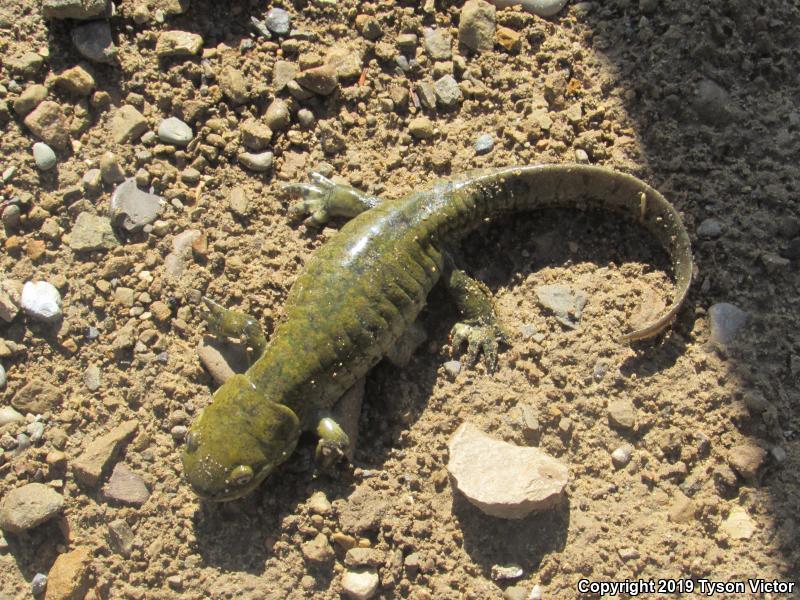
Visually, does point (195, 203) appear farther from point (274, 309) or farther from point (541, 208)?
point (541, 208)

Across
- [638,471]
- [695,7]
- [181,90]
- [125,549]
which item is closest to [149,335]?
[125,549]

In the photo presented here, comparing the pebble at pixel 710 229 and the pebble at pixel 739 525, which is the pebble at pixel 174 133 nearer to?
the pebble at pixel 710 229

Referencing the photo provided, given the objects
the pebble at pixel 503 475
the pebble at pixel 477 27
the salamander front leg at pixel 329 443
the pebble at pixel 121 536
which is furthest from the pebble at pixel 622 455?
the pebble at pixel 477 27

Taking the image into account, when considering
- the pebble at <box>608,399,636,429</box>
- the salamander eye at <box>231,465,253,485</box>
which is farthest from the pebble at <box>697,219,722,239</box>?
the salamander eye at <box>231,465,253,485</box>

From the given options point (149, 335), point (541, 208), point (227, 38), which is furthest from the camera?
point (227, 38)

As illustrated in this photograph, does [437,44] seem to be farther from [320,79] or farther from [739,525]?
[739,525]

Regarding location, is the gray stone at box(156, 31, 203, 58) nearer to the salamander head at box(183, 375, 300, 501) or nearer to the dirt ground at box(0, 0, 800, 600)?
the dirt ground at box(0, 0, 800, 600)

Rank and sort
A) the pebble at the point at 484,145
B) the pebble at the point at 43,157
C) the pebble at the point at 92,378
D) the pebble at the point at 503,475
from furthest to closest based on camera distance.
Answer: the pebble at the point at 484,145
the pebble at the point at 43,157
the pebble at the point at 92,378
the pebble at the point at 503,475

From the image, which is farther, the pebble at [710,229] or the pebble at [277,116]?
the pebble at [277,116]
